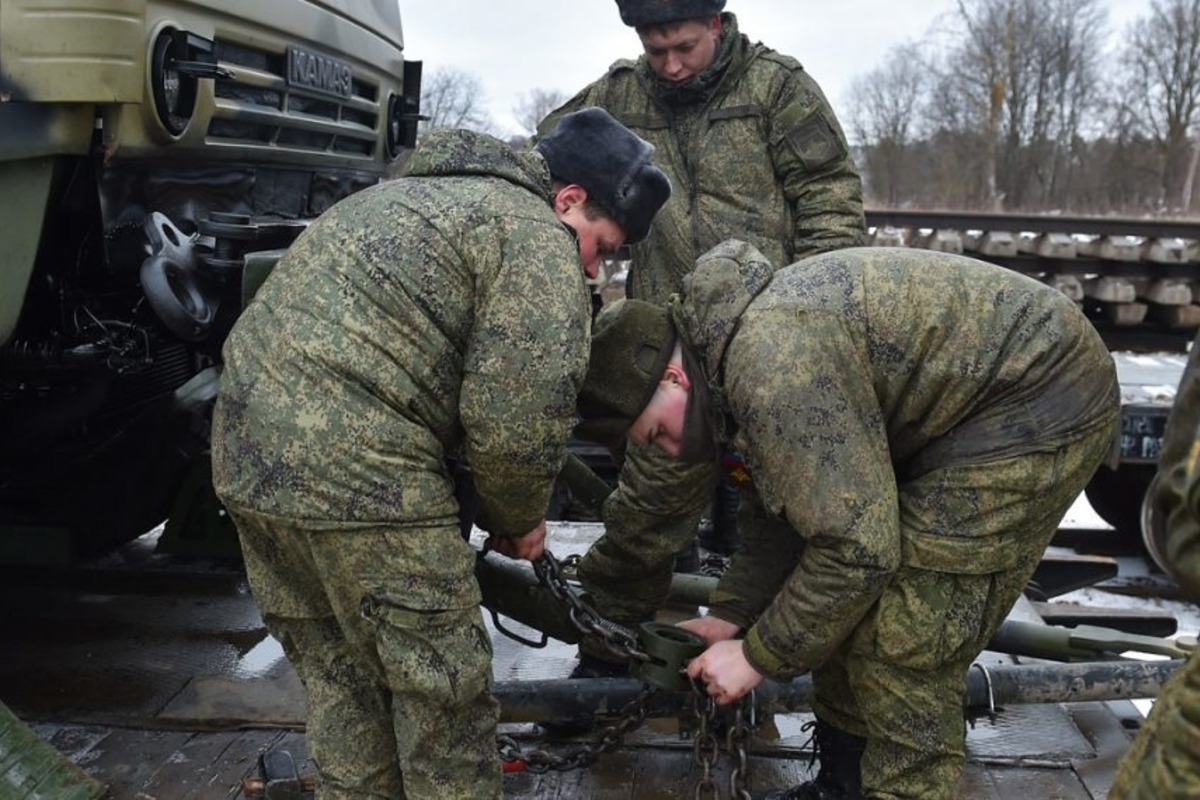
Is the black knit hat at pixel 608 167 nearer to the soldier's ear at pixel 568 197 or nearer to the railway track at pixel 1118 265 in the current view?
the soldier's ear at pixel 568 197

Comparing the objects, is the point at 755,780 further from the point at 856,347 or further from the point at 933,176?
the point at 933,176

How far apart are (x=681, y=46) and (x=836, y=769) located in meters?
1.97

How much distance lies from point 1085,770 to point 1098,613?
1342 mm

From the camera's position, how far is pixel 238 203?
399 centimetres

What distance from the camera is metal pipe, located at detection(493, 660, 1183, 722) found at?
3166mm

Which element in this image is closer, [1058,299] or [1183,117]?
[1058,299]

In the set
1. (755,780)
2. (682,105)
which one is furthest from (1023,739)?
(682,105)

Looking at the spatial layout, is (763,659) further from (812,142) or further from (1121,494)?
(1121,494)

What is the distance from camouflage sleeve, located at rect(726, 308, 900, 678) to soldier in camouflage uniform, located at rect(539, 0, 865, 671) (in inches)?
57.0

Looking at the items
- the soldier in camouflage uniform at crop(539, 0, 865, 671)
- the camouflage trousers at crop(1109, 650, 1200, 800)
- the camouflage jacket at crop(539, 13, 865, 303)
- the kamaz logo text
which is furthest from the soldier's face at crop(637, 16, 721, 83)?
the camouflage trousers at crop(1109, 650, 1200, 800)

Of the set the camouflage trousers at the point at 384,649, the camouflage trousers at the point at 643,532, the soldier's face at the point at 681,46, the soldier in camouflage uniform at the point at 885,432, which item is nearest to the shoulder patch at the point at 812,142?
the soldier's face at the point at 681,46

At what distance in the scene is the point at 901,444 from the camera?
2.72m

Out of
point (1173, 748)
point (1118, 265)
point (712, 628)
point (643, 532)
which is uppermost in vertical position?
point (1173, 748)

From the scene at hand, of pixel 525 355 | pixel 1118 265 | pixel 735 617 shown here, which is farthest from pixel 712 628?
pixel 1118 265
